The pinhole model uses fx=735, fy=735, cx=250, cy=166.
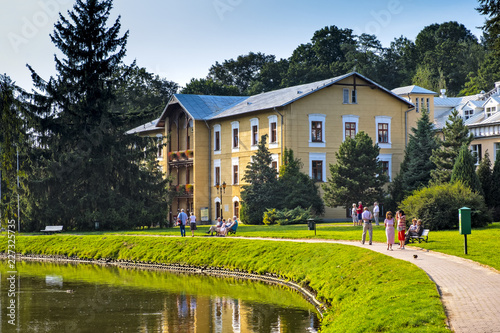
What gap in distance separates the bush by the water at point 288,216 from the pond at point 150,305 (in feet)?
63.6

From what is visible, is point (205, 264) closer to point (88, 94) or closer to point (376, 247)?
point (376, 247)

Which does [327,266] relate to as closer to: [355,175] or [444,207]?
[444,207]

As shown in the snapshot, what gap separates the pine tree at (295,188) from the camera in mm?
55406

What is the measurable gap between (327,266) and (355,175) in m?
26.8

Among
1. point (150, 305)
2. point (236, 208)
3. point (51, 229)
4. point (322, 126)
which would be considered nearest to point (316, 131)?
point (322, 126)

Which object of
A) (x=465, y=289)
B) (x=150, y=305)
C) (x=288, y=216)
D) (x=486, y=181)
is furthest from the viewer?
(x=288, y=216)

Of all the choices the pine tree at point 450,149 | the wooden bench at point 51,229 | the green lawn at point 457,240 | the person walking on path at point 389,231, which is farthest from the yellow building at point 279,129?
the person walking on path at point 389,231

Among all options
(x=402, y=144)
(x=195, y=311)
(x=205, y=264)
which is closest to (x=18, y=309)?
(x=195, y=311)

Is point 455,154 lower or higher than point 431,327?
higher

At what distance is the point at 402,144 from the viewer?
208 ft

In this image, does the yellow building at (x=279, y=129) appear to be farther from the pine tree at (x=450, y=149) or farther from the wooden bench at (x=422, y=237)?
the wooden bench at (x=422, y=237)

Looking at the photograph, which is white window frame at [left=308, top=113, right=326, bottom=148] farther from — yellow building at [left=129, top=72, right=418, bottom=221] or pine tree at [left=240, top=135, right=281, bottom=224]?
pine tree at [left=240, top=135, right=281, bottom=224]

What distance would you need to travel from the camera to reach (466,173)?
147 feet

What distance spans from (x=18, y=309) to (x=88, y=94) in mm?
32816
